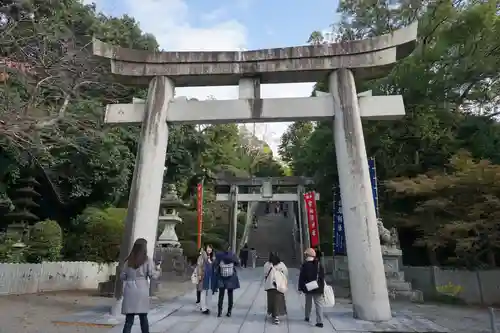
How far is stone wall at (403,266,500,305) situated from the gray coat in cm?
1162

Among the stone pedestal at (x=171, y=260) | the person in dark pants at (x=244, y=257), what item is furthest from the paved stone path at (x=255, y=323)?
the person in dark pants at (x=244, y=257)

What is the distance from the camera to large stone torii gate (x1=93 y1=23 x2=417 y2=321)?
7988 mm

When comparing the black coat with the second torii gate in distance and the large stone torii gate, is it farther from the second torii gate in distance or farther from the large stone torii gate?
the second torii gate in distance

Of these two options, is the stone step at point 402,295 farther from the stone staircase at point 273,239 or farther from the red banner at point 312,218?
the stone staircase at point 273,239

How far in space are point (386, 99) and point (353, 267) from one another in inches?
141

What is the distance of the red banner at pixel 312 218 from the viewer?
19516mm

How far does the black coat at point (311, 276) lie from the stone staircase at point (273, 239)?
18.6 m

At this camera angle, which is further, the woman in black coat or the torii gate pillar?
the torii gate pillar

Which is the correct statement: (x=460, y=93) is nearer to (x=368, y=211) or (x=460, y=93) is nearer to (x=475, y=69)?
(x=475, y=69)

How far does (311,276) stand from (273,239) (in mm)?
24101

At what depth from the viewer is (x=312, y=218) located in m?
19.7

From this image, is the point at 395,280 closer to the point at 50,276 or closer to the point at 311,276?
the point at 311,276

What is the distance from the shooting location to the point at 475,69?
15.5 metres

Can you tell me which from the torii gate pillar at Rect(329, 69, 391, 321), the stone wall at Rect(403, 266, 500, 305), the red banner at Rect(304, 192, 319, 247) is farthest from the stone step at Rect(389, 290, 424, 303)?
the red banner at Rect(304, 192, 319, 247)
